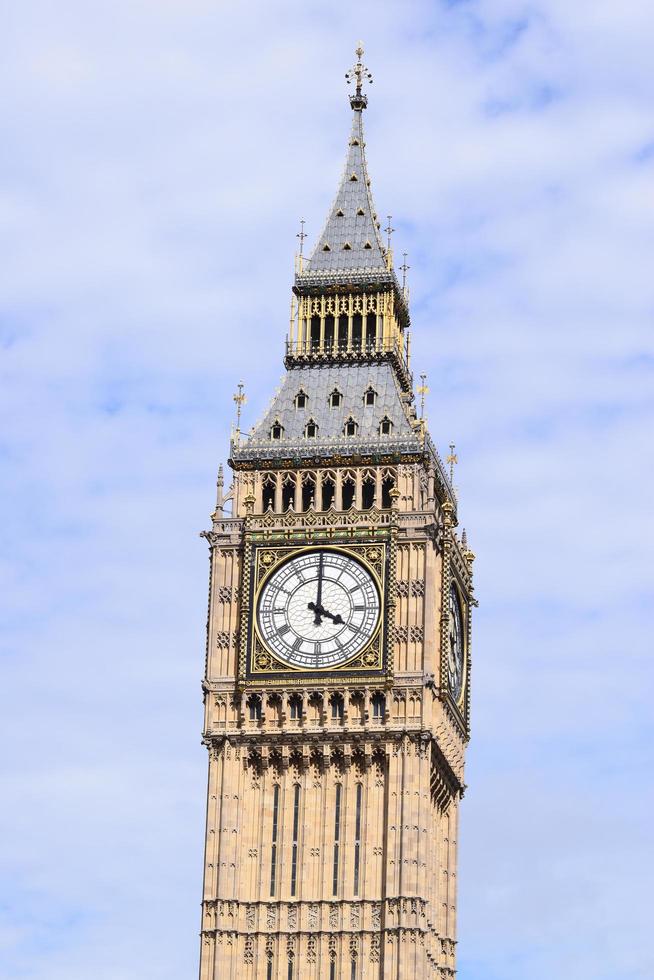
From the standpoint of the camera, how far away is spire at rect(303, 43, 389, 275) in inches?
4031

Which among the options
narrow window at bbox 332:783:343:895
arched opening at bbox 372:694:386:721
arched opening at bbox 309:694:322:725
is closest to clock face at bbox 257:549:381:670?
arched opening at bbox 309:694:322:725

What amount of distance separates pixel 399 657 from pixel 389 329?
12842 mm

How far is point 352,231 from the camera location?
103250 millimetres

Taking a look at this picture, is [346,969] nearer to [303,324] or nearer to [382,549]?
[382,549]

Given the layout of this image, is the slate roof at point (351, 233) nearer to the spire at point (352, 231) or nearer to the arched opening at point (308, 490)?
the spire at point (352, 231)

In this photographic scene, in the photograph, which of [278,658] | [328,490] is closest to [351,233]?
[328,490]

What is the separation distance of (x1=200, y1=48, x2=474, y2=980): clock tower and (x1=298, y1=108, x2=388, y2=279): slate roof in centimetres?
346

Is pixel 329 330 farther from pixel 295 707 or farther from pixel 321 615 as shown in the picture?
pixel 295 707

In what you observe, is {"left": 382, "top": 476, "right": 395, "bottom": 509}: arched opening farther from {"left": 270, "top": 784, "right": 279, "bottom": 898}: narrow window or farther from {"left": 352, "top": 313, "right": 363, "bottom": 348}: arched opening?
{"left": 270, "top": 784, "right": 279, "bottom": 898}: narrow window

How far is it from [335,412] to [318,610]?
7.64m

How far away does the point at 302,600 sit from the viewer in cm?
9500

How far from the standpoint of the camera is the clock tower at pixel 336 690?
91500 mm

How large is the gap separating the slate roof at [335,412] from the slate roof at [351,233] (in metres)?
3.82

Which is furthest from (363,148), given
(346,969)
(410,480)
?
(346,969)
